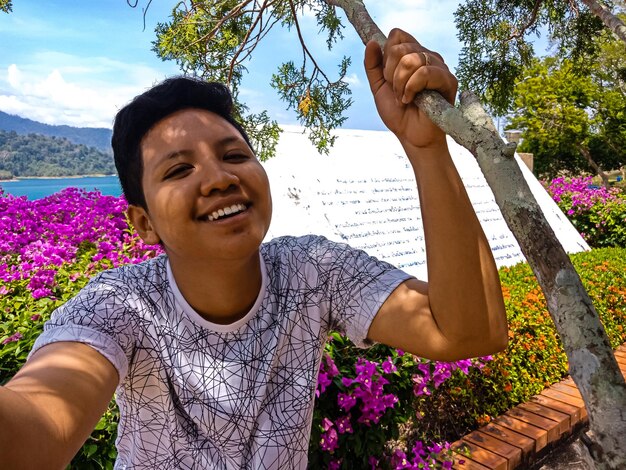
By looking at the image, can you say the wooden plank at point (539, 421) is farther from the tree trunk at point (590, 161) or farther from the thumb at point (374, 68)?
the tree trunk at point (590, 161)

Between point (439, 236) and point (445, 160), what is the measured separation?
6.9 inches

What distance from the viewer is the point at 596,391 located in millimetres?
790

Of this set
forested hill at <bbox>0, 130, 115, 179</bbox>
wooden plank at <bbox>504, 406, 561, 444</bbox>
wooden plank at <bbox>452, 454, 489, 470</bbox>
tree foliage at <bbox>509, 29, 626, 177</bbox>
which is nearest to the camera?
wooden plank at <bbox>452, 454, 489, 470</bbox>

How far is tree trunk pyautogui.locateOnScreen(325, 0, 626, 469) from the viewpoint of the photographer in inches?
30.4

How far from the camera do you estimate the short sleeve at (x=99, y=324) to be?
3.71ft

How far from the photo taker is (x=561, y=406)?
11.3 ft

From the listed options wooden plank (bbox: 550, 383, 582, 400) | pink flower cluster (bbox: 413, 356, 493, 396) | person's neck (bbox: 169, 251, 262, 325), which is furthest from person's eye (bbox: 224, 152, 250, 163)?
wooden plank (bbox: 550, 383, 582, 400)

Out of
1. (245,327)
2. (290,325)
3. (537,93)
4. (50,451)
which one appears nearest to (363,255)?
(290,325)

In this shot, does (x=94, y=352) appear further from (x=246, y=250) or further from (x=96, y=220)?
(x=96, y=220)

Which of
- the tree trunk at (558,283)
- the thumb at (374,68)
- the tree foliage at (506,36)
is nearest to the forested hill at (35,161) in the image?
the tree foliage at (506,36)

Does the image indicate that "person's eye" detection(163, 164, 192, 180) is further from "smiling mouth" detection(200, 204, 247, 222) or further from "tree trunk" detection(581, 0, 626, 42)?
"tree trunk" detection(581, 0, 626, 42)

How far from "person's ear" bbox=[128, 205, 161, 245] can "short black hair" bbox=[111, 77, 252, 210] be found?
2 cm

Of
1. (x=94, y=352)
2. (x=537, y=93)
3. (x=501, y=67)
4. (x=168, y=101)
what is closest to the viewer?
(x=94, y=352)

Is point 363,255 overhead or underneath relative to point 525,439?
overhead
